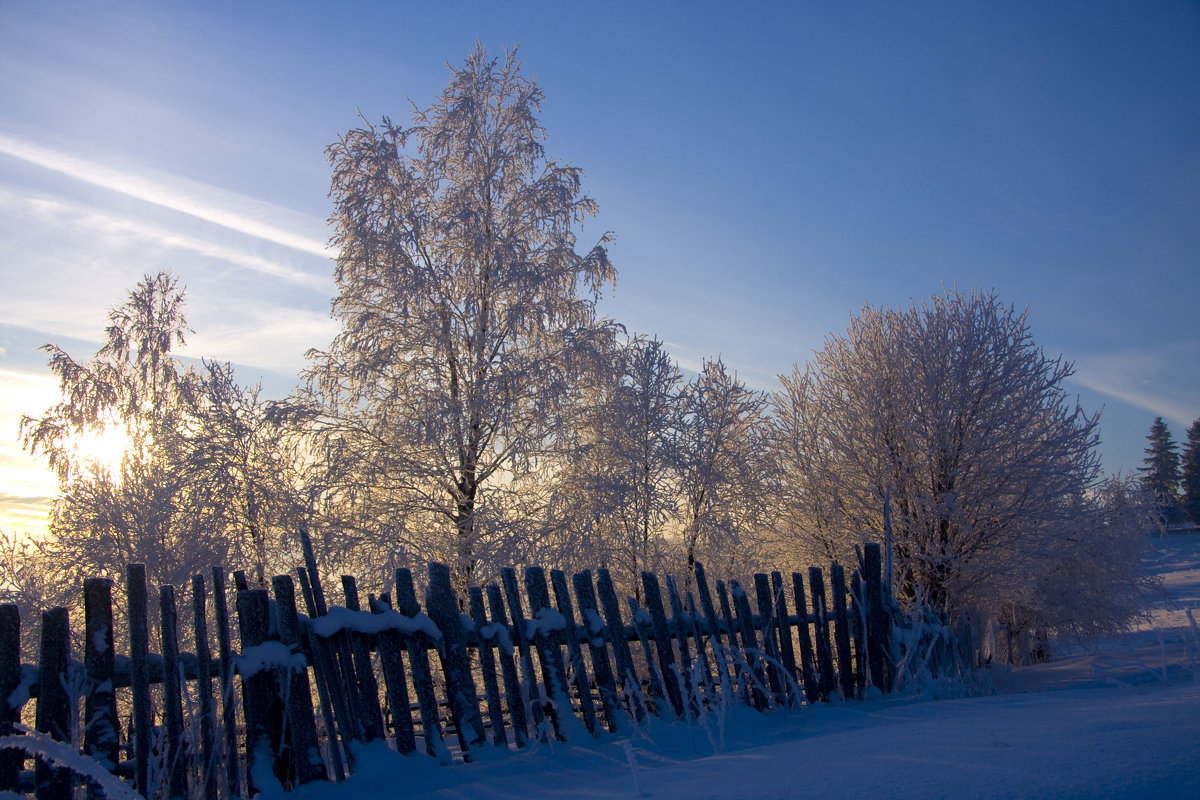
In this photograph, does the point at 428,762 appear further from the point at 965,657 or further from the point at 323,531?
the point at 965,657

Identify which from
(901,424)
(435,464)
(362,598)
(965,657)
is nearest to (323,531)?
(362,598)

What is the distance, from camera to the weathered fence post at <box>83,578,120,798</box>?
324cm

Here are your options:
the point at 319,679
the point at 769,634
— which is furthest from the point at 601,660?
the point at 319,679

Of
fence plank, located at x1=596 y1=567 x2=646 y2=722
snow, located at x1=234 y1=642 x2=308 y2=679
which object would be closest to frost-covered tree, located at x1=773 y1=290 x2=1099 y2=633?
fence plank, located at x1=596 y1=567 x2=646 y2=722

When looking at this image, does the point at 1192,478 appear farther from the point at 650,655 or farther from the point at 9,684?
the point at 9,684

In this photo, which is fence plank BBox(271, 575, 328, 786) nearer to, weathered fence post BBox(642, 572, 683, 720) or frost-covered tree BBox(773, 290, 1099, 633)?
weathered fence post BBox(642, 572, 683, 720)

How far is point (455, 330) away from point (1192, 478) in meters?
54.5

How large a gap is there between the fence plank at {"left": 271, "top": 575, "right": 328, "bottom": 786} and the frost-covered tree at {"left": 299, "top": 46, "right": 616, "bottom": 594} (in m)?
5.43

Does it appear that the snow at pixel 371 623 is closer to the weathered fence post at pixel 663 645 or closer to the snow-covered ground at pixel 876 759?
the snow-covered ground at pixel 876 759

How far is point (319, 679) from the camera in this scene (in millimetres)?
3762

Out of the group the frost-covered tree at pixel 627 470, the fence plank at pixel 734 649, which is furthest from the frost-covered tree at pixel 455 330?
the fence plank at pixel 734 649

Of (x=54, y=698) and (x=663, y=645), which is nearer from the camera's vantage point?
(x=54, y=698)

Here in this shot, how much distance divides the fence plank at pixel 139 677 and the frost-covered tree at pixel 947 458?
11.1 meters

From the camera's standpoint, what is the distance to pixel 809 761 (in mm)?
3154
